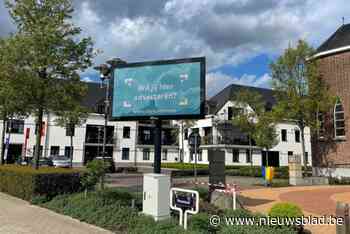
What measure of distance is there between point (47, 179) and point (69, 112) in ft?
14.0

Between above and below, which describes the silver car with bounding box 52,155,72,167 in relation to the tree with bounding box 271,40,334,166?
below

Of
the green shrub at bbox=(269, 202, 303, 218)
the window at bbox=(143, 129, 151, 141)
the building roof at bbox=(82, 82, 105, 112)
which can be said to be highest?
the building roof at bbox=(82, 82, 105, 112)

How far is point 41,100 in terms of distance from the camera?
13.5 metres

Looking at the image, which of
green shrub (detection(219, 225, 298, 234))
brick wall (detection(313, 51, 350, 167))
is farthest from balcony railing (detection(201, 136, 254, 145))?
green shrub (detection(219, 225, 298, 234))

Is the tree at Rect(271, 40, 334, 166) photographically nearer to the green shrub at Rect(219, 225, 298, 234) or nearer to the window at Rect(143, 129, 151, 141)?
the green shrub at Rect(219, 225, 298, 234)

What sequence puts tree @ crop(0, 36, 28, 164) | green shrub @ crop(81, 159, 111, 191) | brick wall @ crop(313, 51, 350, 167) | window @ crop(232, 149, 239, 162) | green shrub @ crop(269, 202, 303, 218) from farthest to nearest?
window @ crop(232, 149, 239, 162) → brick wall @ crop(313, 51, 350, 167) → tree @ crop(0, 36, 28, 164) → green shrub @ crop(81, 159, 111, 191) → green shrub @ crop(269, 202, 303, 218)

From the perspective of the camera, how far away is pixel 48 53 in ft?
43.0

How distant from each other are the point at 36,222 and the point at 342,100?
2334 cm

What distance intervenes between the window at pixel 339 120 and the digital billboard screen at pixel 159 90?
19313mm

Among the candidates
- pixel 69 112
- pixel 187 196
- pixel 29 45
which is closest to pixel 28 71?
pixel 29 45

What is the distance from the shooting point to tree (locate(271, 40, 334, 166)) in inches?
963

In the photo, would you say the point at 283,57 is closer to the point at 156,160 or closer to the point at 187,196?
the point at 156,160

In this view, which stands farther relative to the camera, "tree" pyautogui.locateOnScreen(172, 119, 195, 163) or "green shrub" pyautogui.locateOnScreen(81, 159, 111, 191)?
"tree" pyautogui.locateOnScreen(172, 119, 195, 163)

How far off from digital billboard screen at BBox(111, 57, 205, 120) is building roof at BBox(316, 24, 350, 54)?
1997cm
